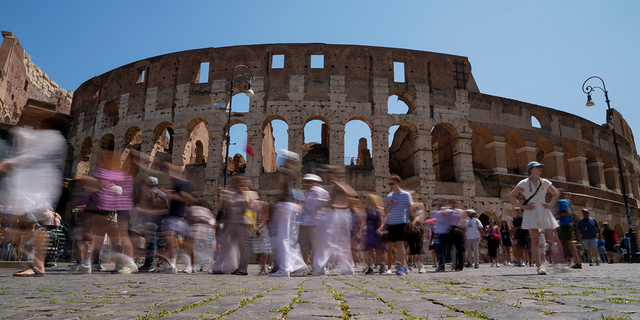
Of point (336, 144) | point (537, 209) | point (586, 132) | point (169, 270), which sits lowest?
point (169, 270)

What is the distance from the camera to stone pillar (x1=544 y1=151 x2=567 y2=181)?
22344mm

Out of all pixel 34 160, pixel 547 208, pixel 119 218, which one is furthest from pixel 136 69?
pixel 547 208

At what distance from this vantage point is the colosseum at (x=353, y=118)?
64.7 ft

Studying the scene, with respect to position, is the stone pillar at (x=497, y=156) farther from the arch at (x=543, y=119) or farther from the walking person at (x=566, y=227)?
the walking person at (x=566, y=227)

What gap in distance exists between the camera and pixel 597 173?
24.8 metres

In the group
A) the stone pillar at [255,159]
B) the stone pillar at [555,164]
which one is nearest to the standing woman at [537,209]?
the stone pillar at [255,159]

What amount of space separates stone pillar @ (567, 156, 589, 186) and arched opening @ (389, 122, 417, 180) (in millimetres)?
10251

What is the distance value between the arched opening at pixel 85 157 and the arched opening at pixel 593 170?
3102 centimetres

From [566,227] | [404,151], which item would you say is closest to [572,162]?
[404,151]

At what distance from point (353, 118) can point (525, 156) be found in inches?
394

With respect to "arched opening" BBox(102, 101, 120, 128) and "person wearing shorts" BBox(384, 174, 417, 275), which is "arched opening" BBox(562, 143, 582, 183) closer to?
"person wearing shorts" BBox(384, 174, 417, 275)

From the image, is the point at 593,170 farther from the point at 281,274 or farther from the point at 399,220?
the point at 281,274

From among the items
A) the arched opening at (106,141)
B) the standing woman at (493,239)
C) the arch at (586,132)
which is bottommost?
the standing woman at (493,239)

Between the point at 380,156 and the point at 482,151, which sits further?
the point at 482,151
